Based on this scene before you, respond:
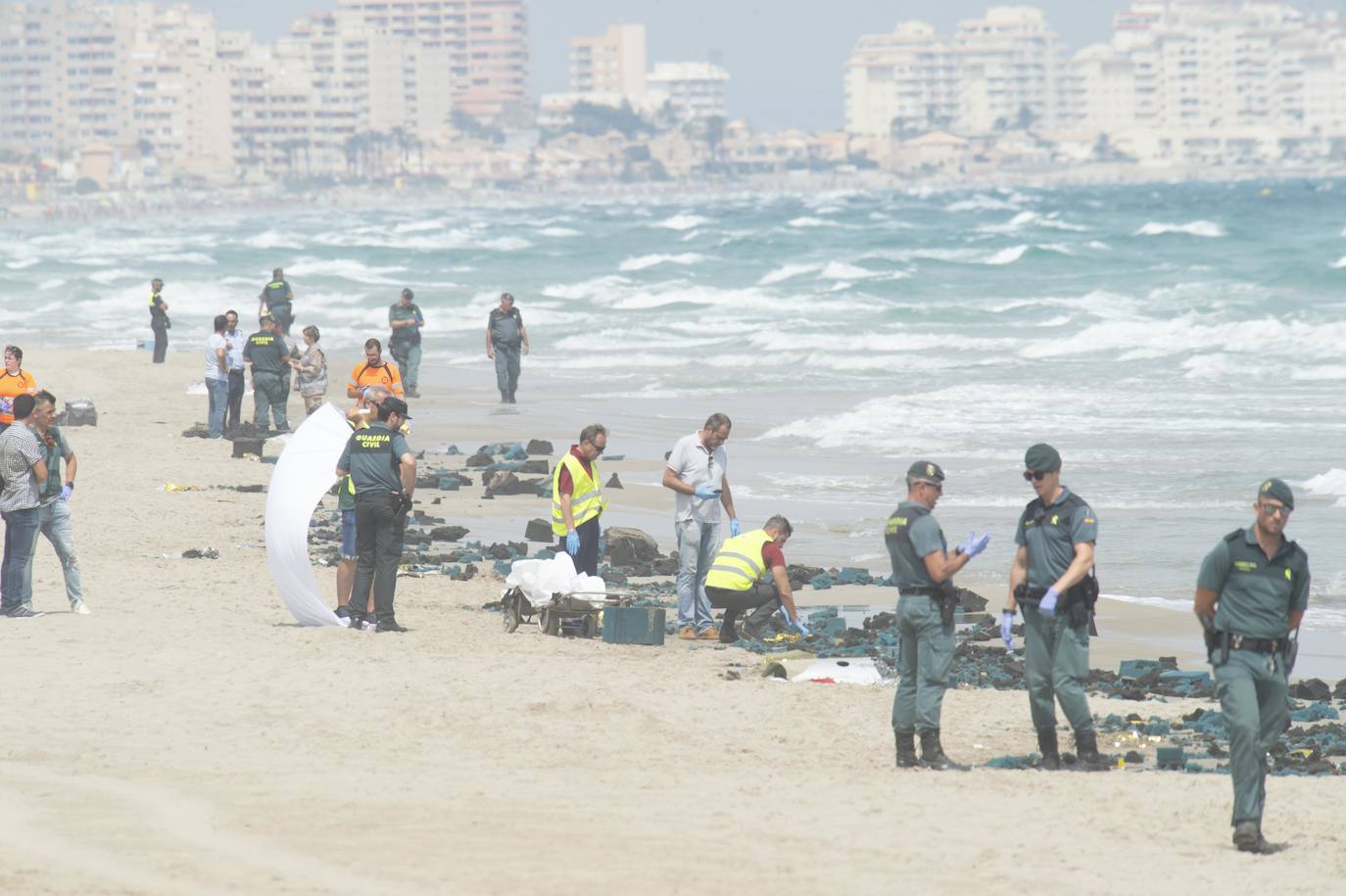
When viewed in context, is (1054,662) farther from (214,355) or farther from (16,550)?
(214,355)

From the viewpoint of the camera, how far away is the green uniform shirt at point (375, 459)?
12102 mm

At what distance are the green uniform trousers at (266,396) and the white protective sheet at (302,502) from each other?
995 cm

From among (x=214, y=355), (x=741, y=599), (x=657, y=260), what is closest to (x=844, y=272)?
(x=657, y=260)

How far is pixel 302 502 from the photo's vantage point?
1226 cm

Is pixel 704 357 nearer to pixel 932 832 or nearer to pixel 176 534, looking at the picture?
pixel 176 534

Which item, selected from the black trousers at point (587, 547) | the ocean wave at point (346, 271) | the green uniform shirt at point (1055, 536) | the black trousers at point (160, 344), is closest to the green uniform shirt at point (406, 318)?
the black trousers at point (160, 344)

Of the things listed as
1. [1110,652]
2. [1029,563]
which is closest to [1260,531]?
[1029,563]

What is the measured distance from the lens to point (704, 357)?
3825cm

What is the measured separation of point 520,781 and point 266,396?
14186 mm

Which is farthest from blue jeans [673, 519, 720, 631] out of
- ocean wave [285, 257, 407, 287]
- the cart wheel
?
ocean wave [285, 257, 407, 287]

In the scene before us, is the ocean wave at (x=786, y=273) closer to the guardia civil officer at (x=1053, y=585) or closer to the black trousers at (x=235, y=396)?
the black trousers at (x=235, y=396)

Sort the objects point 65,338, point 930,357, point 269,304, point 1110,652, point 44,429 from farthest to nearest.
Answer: point 65,338 → point 930,357 → point 269,304 → point 1110,652 → point 44,429

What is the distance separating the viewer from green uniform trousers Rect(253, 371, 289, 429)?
73.5 feet

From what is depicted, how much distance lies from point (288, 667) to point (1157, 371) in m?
24.9
